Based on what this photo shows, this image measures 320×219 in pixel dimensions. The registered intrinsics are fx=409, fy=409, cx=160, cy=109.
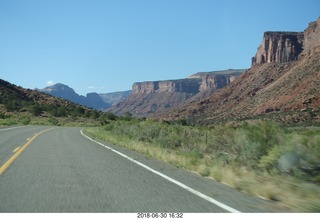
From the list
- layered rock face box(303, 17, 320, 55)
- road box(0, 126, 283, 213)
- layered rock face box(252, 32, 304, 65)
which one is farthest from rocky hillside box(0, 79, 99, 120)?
layered rock face box(252, 32, 304, 65)

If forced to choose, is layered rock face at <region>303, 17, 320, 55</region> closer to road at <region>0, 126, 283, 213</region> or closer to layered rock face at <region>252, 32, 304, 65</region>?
layered rock face at <region>252, 32, 304, 65</region>

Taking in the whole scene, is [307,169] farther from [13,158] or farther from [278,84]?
[278,84]

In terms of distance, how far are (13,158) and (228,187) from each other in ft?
25.3

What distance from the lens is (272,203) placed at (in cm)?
711

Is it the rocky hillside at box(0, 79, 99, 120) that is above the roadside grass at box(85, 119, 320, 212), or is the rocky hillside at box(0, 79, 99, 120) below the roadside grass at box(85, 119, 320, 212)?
above

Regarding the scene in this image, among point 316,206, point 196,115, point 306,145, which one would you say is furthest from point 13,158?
point 196,115

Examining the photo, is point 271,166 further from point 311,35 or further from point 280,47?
point 280,47

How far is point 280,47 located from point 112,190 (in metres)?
148

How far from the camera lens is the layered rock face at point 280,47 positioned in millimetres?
144750

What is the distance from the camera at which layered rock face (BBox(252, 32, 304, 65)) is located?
144750 mm

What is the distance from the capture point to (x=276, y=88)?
104 metres

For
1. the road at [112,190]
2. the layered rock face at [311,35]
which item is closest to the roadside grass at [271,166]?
the road at [112,190]

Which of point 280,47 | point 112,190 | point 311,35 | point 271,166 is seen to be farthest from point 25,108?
point 280,47

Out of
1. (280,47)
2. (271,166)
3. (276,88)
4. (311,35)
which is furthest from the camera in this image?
(280,47)
